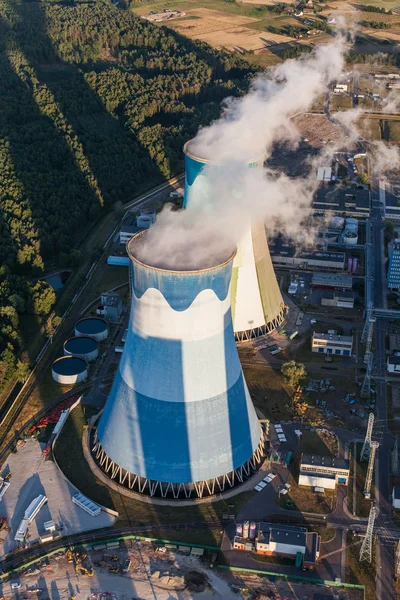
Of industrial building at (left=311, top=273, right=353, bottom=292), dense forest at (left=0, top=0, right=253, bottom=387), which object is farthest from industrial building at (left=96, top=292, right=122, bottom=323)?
industrial building at (left=311, top=273, right=353, bottom=292)

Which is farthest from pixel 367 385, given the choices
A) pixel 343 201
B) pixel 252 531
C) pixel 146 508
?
pixel 343 201

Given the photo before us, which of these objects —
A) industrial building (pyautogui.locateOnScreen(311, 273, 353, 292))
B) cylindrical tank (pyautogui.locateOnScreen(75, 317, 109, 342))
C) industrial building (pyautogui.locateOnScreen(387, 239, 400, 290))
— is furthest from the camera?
industrial building (pyautogui.locateOnScreen(311, 273, 353, 292))

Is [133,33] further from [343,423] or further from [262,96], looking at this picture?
[343,423]

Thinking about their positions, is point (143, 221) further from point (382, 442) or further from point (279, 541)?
point (279, 541)

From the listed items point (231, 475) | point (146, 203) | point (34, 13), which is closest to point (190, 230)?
point (231, 475)

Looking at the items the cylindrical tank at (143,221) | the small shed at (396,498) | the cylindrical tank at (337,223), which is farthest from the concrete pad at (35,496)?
the cylindrical tank at (337,223)

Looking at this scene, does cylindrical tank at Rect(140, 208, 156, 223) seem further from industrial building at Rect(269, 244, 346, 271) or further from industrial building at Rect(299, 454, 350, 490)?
industrial building at Rect(299, 454, 350, 490)
